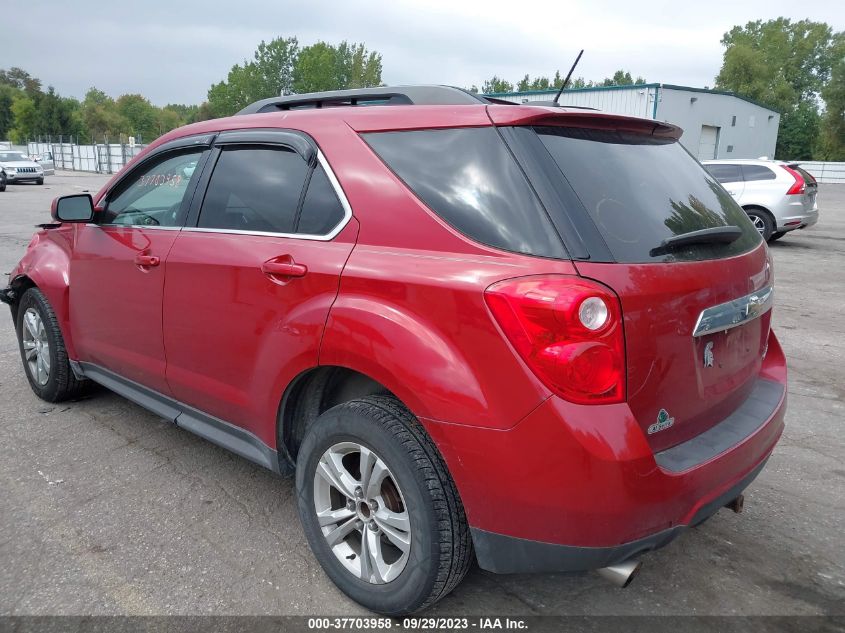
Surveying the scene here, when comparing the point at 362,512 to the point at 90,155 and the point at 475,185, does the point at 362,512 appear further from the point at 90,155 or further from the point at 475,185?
the point at 90,155

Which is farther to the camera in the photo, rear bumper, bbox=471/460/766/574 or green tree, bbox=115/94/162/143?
green tree, bbox=115/94/162/143

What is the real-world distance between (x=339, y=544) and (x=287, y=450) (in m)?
0.46

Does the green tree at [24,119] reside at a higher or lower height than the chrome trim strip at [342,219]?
higher

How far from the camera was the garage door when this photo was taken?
33281 millimetres

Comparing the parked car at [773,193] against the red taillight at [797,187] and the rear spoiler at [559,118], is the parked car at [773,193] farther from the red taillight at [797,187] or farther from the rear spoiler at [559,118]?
the rear spoiler at [559,118]

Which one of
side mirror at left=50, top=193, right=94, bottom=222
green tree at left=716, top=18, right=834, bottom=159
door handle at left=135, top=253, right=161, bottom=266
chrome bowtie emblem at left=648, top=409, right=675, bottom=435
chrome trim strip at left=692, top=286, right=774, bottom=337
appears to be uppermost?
green tree at left=716, top=18, right=834, bottom=159

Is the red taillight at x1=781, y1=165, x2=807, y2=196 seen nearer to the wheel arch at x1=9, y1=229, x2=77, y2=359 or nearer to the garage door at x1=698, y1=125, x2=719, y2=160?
the wheel arch at x1=9, y1=229, x2=77, y2=359

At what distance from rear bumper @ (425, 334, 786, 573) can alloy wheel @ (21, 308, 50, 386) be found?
330cm

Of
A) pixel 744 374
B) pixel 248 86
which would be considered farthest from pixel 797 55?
pixel 744 374

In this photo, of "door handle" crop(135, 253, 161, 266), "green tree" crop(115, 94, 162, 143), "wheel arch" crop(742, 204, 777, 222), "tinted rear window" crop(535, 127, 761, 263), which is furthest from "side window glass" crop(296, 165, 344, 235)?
"green tree" crop(115, 94, 162, 143)

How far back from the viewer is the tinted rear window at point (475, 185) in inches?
80.7

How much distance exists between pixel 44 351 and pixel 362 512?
9.73 feet

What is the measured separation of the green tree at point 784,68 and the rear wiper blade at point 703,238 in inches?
2953

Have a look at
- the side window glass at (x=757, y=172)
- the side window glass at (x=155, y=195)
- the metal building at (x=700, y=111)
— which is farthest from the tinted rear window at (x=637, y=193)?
the metal building at (x=700, y=111)
